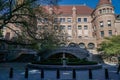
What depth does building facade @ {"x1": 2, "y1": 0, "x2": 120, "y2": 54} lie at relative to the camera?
178ft

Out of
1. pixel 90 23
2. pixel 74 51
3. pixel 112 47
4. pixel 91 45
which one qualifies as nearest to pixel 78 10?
pixel 90 23

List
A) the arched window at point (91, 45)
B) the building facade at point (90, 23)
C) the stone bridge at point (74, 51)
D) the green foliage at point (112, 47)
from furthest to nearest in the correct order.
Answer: the arched window at point (91, 45) < the building facade at point (90, 23) < the stone bridge at point (74, 51) < the green foliage at point (112, 47)

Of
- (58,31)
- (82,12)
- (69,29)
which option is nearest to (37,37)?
(58,31)

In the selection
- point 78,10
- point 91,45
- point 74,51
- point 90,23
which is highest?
point 78,10

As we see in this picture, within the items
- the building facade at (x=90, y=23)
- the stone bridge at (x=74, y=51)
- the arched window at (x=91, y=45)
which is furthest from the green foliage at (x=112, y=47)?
the arched window at (x=91, y=45)

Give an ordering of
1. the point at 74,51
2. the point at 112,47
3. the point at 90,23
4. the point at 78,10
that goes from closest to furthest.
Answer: the point at 112,47 < the point at 74,51 < the point at 90,23 < the point at 78,10

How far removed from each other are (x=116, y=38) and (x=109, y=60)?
580 centimetres

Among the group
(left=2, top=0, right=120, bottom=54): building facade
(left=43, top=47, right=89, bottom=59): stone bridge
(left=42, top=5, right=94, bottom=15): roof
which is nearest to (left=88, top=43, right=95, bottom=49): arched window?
(left=2, top=0, right=120, bottom=54): building facade

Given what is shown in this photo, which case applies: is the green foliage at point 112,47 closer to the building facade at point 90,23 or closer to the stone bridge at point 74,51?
the stone bridge at point 74,51

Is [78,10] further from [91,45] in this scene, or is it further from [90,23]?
[91,45]

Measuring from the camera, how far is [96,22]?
57188 millimetres

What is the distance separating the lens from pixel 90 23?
6375 cm

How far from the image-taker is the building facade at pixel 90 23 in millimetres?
54281

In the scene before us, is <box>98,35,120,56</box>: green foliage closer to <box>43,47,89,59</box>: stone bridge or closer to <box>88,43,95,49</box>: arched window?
<box>43,47,89,59</box>: stone bridge
